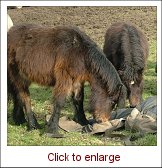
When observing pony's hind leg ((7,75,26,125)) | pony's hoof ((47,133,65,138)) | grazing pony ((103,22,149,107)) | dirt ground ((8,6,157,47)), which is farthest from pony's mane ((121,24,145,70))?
dirt ground ((8,6,157,47))

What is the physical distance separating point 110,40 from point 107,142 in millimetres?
4864

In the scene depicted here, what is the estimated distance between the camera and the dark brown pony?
25.6 feet

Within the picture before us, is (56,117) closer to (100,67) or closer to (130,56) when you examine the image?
(100,67)

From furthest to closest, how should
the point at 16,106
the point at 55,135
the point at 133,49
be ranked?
1. the point at 133,49
2. the point at 16,106
3. the point at 55,135

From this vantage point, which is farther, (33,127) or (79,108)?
(79,108)

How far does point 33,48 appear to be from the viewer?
8133mm

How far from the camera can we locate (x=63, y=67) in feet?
25.5

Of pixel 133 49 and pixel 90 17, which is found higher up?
pixel 90 17

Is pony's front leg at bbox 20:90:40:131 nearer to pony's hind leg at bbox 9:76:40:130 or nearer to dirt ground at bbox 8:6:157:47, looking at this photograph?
pony's hind leg at bbox 9:76:40:130

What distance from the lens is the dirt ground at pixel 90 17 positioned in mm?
19375

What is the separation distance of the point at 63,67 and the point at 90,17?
12994 millimetres

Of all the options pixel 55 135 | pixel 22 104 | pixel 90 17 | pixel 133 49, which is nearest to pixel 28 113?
pixel 22 104

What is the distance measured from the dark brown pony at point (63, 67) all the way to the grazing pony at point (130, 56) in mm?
1897

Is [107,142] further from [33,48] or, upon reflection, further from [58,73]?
[33,48]
